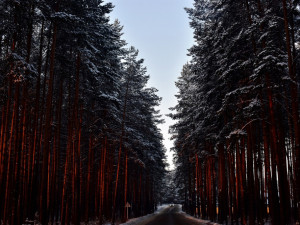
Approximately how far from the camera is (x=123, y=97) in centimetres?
3028

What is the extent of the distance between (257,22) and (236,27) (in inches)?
159

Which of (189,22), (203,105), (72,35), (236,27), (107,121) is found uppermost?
(189,22)

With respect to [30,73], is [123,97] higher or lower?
higher

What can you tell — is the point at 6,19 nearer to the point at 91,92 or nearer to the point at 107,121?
the point at 91,92

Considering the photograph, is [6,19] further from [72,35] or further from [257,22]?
[257,22]

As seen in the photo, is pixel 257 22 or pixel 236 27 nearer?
pixel 257 22

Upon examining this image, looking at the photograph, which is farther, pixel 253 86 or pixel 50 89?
pixel 253 86

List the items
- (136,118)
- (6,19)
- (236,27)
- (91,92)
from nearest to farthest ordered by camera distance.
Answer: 1. (6,19)
2. (236,27)
3. (91,92)
4. (136,118)

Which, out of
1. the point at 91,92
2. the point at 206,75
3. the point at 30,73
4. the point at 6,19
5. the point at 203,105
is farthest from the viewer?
the point at 203,105

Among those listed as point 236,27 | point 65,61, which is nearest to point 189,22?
point 236,27

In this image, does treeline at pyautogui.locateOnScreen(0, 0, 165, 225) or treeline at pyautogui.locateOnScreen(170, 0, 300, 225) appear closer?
treeline at pyautogui.locateOnScreen(0, 0, 165, 225)

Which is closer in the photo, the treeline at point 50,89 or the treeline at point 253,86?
the treeline at point 50,89

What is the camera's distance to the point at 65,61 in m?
18.0

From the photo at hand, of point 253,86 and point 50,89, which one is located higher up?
point 253,86
